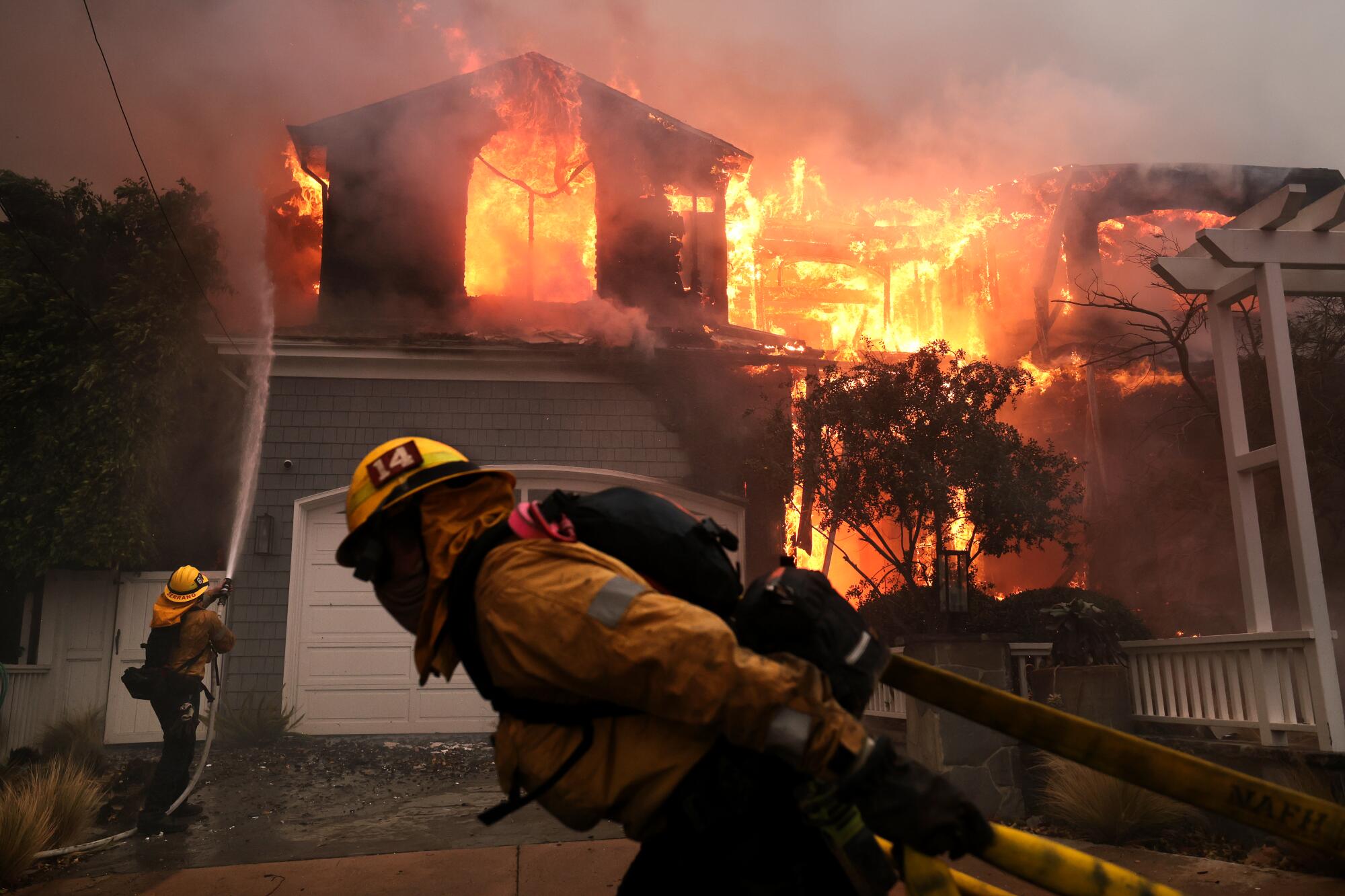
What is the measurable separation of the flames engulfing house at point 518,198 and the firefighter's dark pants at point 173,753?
681 cm

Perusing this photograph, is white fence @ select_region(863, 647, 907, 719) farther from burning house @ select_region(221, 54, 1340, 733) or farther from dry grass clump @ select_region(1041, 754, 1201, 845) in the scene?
burning house @ select_region(221, 54, 1340, 733)

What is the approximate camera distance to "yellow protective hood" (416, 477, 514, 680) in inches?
75.7

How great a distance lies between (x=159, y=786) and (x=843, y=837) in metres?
6.93

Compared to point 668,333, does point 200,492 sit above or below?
below

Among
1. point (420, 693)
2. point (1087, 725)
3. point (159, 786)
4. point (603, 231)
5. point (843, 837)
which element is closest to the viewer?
point (843, 837)

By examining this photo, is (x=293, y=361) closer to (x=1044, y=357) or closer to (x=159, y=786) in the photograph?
(x=159, y=786)

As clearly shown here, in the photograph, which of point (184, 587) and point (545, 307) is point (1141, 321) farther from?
point (184, 587)

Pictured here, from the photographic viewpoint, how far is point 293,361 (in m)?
11.4

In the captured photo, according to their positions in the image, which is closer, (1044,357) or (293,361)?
(293,361)

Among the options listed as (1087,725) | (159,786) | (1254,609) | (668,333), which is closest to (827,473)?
(668,333)

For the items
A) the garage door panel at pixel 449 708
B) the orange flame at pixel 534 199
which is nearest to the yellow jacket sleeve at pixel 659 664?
the garage door panel at pixel 449 708

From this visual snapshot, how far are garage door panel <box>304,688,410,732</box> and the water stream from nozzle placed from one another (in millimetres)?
1872

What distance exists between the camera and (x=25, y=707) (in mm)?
9828

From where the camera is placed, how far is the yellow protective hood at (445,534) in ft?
6.31
